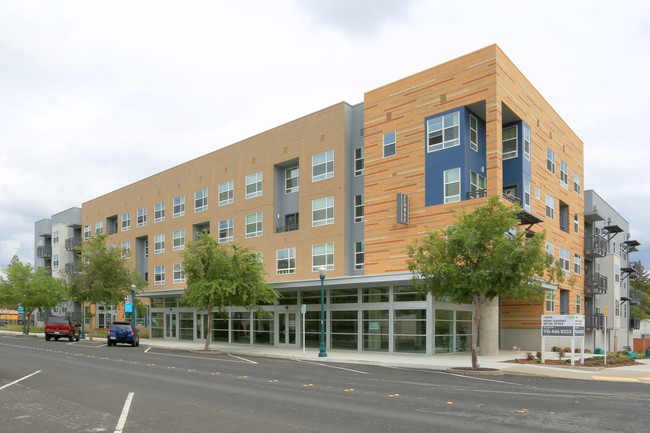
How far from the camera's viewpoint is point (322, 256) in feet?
124

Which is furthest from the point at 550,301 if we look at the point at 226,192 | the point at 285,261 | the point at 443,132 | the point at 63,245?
the point at 63,245

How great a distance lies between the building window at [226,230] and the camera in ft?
151

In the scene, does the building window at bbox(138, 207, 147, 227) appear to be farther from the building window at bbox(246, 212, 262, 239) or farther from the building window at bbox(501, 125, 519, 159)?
the building window at bbox(501, 125, 519, 159)

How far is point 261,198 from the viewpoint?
141ft

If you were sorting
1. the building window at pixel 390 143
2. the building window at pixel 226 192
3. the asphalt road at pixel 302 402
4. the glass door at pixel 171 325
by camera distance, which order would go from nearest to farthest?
the asphalt road at pixel 302 402 < the building window at pixel 390 143 < the building window at pixel 226 192 < the glass door at pixel 171 325

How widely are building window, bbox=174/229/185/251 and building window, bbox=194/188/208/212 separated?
324 cm

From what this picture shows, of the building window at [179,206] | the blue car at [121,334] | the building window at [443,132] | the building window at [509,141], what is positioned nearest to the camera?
the building window at [443,132]

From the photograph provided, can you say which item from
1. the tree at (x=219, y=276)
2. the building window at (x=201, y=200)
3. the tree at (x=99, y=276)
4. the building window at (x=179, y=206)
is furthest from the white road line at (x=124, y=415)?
the building window at (x=179, y=206)

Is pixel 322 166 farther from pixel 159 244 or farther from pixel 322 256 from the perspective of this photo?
pixel 159 244

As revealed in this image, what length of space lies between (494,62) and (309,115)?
1390 cm

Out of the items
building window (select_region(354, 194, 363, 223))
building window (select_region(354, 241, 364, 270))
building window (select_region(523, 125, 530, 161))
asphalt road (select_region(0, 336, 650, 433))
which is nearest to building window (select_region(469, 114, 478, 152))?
building window (select_region(523, 125, 530, 161))

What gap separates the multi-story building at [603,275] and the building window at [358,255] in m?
19.2

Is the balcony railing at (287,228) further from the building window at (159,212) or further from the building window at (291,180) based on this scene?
the building window at (159,212)

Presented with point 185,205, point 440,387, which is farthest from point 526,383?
point 185,205
